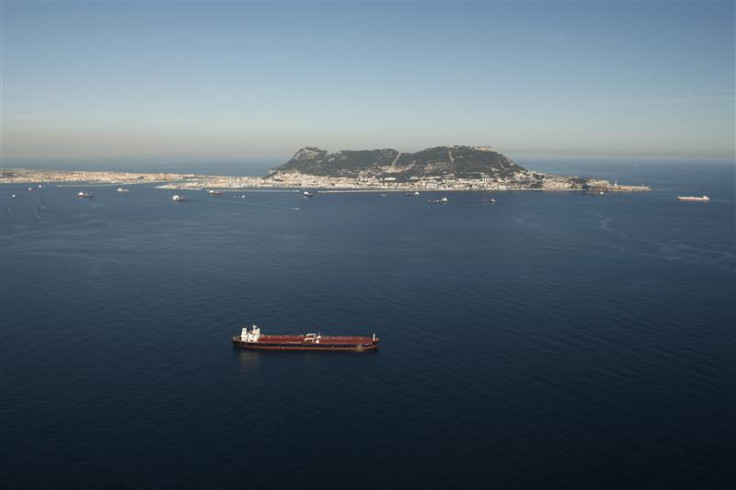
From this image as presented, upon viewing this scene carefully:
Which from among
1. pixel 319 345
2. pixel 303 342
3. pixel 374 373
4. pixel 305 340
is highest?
pixel 305 340

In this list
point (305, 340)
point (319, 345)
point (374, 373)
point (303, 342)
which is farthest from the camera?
point (305, 340)

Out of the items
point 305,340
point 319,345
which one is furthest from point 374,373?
point 305,340

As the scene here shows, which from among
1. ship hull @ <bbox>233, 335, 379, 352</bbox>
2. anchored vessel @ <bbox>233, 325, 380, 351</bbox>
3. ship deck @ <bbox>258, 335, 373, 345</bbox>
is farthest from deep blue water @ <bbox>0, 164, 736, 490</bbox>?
ship deck @ <bbox>258, 335, 373, 345</bbox>

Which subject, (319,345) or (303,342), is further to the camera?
(303,342)

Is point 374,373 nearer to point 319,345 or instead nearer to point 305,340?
point 319,345

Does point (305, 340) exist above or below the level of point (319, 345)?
above

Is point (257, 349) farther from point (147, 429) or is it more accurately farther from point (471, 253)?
point (471, 253)

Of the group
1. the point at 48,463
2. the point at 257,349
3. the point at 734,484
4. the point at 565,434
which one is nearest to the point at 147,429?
the point at 48,463
